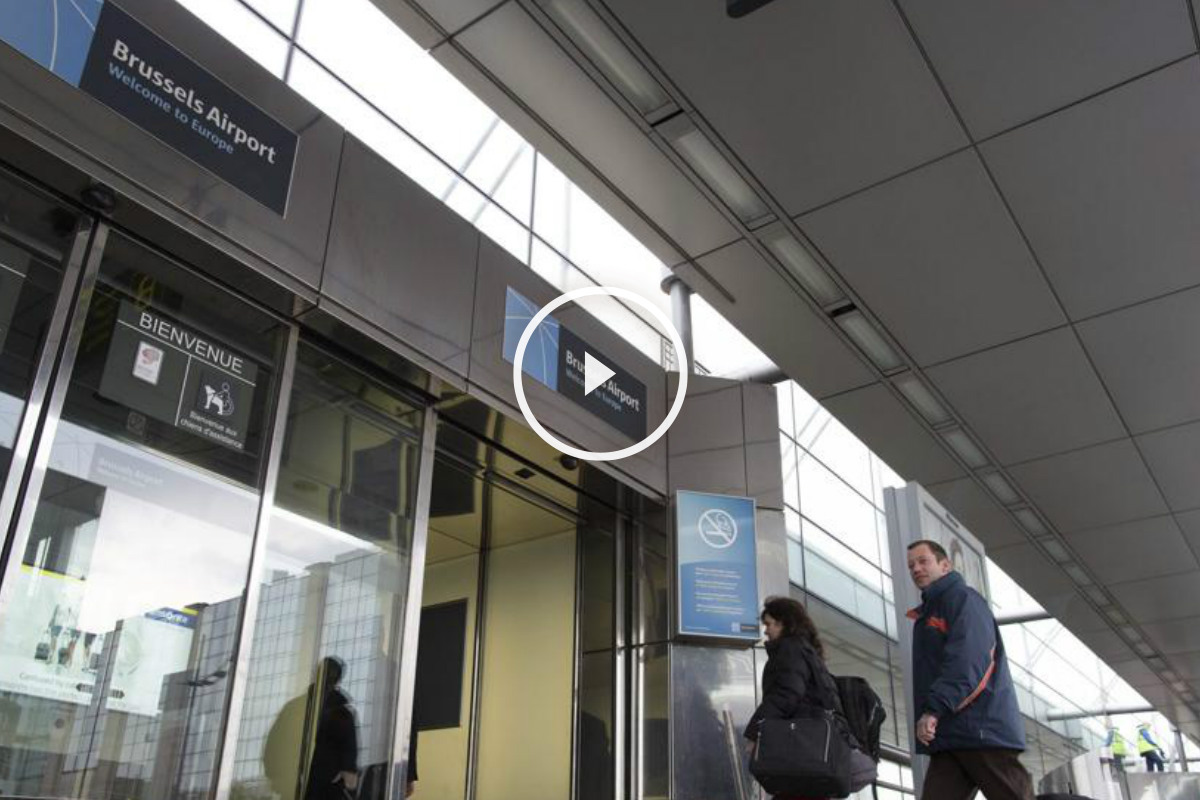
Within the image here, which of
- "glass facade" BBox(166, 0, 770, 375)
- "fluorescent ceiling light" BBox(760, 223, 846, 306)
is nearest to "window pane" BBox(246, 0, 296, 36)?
"glass facade" BBox(166, 0, 770, 375)

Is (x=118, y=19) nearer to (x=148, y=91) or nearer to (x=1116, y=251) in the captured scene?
(x=148, y=91)

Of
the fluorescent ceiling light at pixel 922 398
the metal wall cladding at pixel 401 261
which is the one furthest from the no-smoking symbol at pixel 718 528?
the metal wall cladding at pixel 401 261

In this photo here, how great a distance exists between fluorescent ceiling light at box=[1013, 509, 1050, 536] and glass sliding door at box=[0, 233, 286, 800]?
7427 mm

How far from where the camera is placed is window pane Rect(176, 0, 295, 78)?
5.16m

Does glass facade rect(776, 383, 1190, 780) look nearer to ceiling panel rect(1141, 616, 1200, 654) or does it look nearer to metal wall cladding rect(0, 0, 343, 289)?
ceiling panel rect(1141, 616, 1200, 654)

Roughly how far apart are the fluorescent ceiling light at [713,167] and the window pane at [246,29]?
2.09 metres

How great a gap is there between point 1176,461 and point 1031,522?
5.28 feet

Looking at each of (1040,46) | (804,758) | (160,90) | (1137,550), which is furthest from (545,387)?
(1137,550)

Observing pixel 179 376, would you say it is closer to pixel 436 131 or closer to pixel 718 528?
pixel 436 131

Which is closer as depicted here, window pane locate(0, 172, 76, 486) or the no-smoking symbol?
window pane locate(0, 172, 76, 486)

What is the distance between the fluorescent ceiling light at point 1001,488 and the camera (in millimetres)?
8867

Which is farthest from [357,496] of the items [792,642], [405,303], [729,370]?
[729,370]

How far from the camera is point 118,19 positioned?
13.3ft

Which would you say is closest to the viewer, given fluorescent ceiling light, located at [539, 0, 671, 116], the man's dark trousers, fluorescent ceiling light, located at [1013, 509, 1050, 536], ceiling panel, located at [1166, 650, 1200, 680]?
the man's dark trousers
